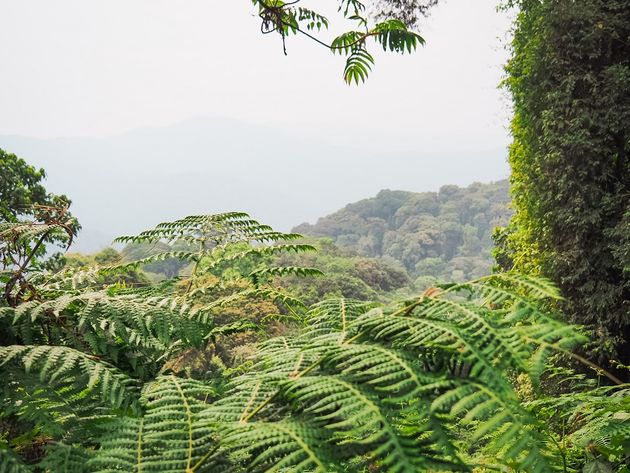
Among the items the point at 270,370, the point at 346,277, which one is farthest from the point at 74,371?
the point at 346,277

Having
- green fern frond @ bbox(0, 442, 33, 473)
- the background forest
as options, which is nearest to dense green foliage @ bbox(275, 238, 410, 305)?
the background forest

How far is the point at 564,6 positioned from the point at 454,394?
8800mm

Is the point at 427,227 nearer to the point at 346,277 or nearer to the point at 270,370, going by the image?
the point at 346,277

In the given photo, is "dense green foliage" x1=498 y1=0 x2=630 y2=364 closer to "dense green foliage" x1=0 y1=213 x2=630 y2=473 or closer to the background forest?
the background forest

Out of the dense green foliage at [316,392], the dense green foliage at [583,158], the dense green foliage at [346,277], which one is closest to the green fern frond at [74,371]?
the dense green foliage at [316,392]

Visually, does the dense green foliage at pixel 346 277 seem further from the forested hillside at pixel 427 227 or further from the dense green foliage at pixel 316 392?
the forested hillside at pixel 427 227

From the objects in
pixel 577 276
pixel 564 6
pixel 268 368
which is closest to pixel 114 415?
pixel 268 368

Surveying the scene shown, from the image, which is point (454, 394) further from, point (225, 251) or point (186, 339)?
point (225, 251)

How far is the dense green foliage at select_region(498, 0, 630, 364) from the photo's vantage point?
6.77 m

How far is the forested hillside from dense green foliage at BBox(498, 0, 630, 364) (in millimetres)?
38733

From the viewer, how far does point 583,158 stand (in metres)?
7.15

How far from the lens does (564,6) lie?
7410mm

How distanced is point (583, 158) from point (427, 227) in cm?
4635

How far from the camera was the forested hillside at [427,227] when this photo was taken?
48906 mm
